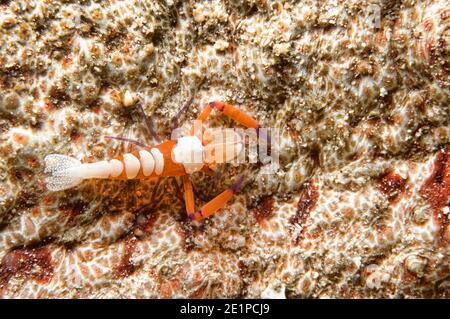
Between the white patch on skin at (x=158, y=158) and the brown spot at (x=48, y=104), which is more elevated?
the brown spot at (x=48, y=104)

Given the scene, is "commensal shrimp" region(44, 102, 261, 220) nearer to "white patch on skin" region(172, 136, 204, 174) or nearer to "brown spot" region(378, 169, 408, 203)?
"white patch on skin" region(172, 136, 204, 174)

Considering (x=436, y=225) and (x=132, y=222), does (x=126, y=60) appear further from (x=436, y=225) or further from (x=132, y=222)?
(x=436, y=225)

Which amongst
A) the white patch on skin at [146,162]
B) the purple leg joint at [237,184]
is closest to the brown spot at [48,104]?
the white patch on skin at [146,162]

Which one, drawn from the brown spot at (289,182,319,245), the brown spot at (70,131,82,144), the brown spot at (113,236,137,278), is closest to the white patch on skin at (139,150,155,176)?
the brown spot at (70,131,82,144)

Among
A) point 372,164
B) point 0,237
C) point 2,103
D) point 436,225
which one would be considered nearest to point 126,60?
point 2,103

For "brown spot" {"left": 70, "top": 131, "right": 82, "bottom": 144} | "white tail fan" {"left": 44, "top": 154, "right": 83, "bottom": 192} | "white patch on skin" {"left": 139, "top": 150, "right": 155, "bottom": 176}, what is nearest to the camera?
"white tail fan" {"left": 44, "top": 154, "right": 83, "bottom": 192}

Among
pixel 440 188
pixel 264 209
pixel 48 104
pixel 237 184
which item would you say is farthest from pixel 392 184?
pixel 48 104

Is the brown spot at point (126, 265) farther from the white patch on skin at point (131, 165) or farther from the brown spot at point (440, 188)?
the brown spot at point (440, 188)
